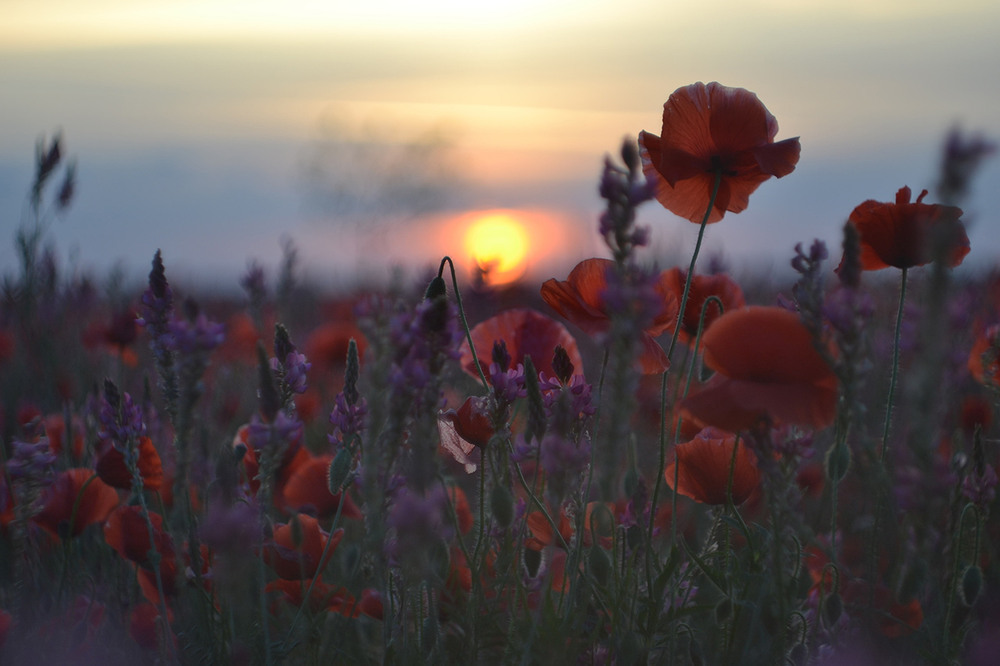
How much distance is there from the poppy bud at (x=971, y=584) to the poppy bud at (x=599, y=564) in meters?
0.66

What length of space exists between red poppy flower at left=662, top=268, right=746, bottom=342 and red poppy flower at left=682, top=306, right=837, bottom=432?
65 centimetres

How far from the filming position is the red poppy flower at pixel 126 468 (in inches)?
73.9

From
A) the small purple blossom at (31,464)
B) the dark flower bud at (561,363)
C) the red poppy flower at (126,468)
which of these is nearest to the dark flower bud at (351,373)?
the dark flower bud at (561,363)

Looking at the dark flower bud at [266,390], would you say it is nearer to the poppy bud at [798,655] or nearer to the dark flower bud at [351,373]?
the dark flower bud at [351,373]

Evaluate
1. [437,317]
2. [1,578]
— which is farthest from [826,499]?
[1,578]

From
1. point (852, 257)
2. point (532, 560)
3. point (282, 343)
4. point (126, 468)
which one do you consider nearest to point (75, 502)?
point (126, 468)

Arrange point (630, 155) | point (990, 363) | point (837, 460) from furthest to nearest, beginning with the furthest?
point (990, 363) < point (837, 460) < point (630, 155)

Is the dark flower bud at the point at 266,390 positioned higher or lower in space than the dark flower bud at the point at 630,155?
lower

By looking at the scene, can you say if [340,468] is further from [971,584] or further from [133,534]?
[971,584]

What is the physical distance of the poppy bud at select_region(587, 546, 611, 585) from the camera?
1508 mm

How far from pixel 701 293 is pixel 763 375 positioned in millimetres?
708

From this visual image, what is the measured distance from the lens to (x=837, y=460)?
4.61 ft

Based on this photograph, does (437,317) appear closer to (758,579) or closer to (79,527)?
(758,579)

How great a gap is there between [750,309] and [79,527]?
1.70m
